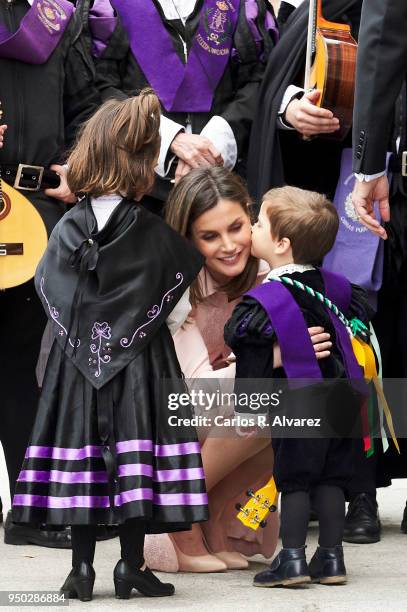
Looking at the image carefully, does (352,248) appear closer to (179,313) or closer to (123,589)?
(179,313)

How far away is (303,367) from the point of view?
159 inches

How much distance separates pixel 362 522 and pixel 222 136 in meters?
1.50

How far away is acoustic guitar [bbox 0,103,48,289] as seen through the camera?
15.3 feet

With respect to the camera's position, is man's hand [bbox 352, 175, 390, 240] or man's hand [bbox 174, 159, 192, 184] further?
man's hand [bbox 174, 159, 192, 184]

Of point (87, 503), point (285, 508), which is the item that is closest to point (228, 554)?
point (285, 508)

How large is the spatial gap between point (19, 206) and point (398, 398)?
69.4 inches

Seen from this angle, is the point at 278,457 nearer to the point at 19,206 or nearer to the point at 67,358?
the point at 67,358

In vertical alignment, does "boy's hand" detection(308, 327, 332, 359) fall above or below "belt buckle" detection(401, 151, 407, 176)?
below

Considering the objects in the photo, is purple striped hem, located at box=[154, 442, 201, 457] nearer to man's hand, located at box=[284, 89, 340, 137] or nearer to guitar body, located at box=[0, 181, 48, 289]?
guitar body, located at box=[0, 181, 48, 289]

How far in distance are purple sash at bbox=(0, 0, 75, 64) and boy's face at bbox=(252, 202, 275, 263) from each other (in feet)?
3.48

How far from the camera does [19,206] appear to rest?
15.4ft

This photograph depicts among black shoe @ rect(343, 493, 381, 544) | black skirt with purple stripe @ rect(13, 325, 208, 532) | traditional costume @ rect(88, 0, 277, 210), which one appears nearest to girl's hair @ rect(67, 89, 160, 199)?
black skirt with purple stripe @ rect(13, 325, 208, 532)

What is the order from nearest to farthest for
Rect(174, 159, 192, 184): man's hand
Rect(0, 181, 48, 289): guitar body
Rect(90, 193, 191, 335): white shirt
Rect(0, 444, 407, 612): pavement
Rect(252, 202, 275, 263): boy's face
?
Rect(0, 444, 407, 612): pavement, Rect(90, 193, 191, 335): white shirt, Rect(252, 202, 275, 263): boy's face, Rect(0, 181, 48, 289): guitar body, Rect(174, 159, 192, 184): man's hand

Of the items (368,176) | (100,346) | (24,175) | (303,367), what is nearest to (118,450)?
(100,346)
